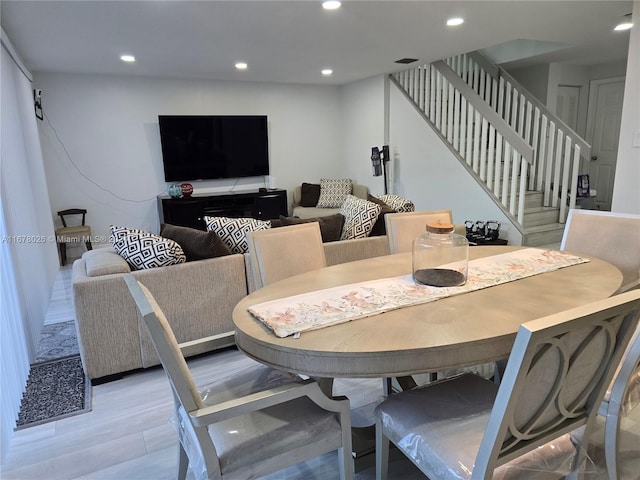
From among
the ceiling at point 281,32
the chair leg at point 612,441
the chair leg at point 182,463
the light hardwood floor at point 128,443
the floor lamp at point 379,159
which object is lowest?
the light hardwood floor at point 128,443

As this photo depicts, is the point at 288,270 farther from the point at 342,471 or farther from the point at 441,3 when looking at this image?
the point at 441,3

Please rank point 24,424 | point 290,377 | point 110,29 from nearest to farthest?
point 290,377, point 24,424, point 110,29

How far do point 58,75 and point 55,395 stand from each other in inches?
179

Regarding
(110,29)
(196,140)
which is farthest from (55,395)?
(196,140)

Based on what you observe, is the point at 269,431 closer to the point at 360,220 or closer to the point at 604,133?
the point at 360,220

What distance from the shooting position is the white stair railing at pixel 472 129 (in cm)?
471

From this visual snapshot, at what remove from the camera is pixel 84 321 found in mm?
2266

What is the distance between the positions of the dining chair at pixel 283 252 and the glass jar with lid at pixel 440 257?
0.60 metres

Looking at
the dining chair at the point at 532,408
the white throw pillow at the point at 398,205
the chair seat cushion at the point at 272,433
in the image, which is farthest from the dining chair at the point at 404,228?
the chair seat cushion at the point at 272,433

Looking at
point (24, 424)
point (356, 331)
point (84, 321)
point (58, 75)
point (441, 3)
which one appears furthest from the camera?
point (58, 75)

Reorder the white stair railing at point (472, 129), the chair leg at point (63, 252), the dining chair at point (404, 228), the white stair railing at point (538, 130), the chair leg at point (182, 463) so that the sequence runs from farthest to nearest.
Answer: the chair leg at point (63, 252) → the white stair railing at point (538, 130) → the white stair railing at point (472, 129) → the dining chair at point (404, 228) → the chair leg at point (182, 463)

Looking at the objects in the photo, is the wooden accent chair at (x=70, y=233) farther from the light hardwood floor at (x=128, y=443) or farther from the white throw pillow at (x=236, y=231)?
the light hardwood floor at (x=128, y=443)

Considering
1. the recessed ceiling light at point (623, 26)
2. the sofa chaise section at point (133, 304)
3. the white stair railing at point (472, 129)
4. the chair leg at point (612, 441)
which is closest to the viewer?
the chair leg at point (612, 441)

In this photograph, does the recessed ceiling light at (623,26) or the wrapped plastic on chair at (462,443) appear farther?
the recessed ceiling light at (623,26)
